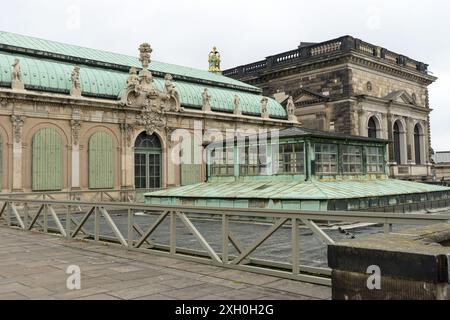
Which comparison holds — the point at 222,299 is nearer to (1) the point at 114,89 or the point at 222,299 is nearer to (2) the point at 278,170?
(2) the point at 278,170

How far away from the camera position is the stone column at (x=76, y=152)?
2469cm

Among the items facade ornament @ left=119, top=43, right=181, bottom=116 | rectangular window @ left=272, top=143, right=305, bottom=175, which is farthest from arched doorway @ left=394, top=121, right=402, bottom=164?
rectangular window @ left=272, top=143, right=305, bottom=175

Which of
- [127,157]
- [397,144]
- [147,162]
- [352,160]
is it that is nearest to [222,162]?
[352,160]

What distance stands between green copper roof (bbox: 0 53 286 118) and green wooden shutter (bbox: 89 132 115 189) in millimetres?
2634

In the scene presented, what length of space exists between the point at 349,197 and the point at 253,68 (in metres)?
35.5

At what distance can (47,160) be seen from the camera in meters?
23.8

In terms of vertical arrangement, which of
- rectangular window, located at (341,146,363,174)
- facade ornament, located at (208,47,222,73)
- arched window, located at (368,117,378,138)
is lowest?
rectangular window, located at (341,146,363,174)

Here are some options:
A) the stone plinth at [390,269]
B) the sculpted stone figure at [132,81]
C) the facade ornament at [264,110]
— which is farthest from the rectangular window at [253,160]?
the stone plinth at [390,269]

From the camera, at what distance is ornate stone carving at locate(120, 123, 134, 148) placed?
88.3 ft

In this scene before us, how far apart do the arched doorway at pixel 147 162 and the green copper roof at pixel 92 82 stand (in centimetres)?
326

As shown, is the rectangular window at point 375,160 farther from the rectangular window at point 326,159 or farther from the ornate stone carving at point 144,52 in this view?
the ornate stone carving at point 144,52

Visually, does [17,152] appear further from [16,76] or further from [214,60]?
[214,60]

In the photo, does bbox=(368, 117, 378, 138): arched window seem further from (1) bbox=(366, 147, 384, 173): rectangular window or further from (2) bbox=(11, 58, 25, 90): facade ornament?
(2) bbox=(11, 58, 25, 90): facade ornament

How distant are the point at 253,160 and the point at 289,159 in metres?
1.91
